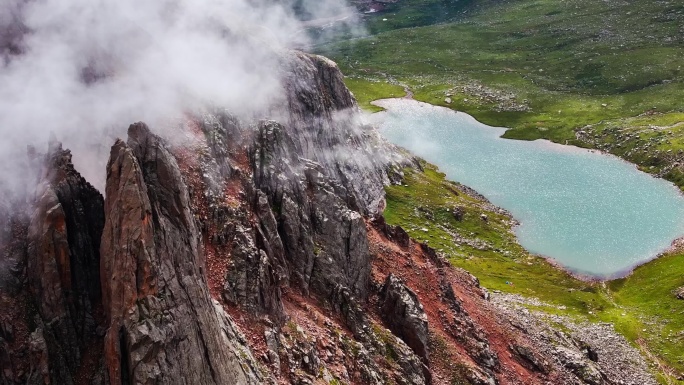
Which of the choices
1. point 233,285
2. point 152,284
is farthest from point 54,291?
point 233,285

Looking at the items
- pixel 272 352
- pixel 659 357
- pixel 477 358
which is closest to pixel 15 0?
pixel 272 352

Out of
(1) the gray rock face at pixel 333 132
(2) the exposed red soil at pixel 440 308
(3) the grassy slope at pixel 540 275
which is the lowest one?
(3) the grassy slope at pixel 540 275

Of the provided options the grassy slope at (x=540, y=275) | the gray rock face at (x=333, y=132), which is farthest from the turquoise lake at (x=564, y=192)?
the gray rock face at (x=333, y=132)

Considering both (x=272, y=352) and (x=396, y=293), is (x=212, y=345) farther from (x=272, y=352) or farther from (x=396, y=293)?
(x=396, y=293)

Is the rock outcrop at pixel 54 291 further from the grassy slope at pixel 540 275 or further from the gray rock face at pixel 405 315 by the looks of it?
the grassy slope at pixel 540 275

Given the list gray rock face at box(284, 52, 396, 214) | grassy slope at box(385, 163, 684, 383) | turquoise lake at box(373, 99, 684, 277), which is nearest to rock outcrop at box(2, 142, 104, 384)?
gray rock face at box(284, 52, 396, 214)

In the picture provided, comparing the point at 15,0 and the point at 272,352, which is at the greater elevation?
the point at 15,0
